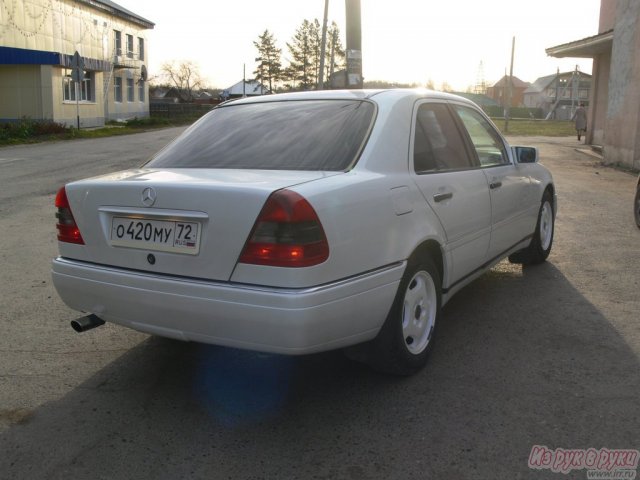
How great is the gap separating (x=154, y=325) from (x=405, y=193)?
1.47 m

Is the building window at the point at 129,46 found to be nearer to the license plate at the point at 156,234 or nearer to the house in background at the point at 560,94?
the house in background at the point at 560,94

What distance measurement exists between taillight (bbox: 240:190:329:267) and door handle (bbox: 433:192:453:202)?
43.4 inches

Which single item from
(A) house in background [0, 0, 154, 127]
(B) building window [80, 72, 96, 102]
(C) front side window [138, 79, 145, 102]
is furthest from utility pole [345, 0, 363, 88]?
(C) front side window [138, 79, 145, 102]

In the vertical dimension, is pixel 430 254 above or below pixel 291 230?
below

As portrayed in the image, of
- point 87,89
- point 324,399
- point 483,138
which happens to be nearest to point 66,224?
point 324,399

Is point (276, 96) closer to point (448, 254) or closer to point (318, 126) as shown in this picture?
point (318, 126)

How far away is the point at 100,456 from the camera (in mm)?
2943

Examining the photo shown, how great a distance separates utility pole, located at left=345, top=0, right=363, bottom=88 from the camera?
12352 millimetres

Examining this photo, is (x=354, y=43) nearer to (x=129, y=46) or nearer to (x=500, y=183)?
(x=500, y=183)

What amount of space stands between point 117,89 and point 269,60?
55850mm

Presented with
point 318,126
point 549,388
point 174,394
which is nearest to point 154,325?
point 174,394

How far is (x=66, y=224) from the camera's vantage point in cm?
363

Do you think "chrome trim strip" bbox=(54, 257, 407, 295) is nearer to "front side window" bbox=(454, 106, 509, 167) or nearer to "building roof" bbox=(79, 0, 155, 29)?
"front side window" bbox=(454, 106, 509, 167)

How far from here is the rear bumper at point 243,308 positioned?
294 cm
